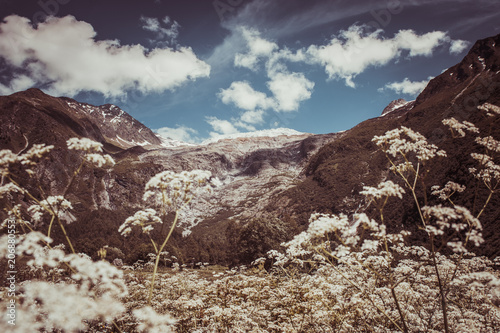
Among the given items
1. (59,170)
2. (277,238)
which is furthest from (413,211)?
(59,170)

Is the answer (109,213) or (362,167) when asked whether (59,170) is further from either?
(362,167)

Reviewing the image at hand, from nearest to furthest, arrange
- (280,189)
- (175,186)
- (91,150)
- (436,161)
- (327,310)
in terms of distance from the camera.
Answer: (175,186) → (91,150) → (327,310) → (436,161) → (280,189)

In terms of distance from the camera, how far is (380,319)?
718cm

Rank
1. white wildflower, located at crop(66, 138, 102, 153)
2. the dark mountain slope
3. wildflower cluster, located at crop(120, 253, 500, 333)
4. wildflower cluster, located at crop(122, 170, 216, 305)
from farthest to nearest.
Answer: the dark mountain slope < wildflower cluster, located at crop(120, 253, 500, 333) < white wildflower, located at crop(66, 138, 102, 153) < wildflower cluster, located at crop(122, 170, 216, 305)

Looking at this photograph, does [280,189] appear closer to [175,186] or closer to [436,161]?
[436,161]

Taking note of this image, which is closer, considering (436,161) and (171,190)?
(171,190)

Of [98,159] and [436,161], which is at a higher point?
[436,161]

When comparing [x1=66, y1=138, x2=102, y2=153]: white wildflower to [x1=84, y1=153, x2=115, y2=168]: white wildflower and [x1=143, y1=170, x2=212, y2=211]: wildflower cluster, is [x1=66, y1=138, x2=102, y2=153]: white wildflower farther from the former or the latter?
[x1=143, y1=170, x2=212, y2=211]: wildflower cluster

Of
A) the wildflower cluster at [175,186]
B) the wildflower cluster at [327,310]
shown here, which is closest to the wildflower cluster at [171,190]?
the wildflower cluster at [175,186]

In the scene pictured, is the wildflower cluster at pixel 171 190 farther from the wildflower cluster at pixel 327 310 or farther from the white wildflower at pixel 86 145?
the wildflower cluster at pixel 327 310

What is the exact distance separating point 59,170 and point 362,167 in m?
176

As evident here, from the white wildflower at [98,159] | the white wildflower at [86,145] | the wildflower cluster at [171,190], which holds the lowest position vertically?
the wildflower cluster at [171,190]

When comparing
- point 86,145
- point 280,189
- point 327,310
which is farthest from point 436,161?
point 280,189

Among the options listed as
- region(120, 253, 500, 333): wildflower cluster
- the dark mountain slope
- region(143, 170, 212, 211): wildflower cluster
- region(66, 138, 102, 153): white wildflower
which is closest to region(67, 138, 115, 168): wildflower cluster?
region(66, 138, 102, 153): white wildflower
